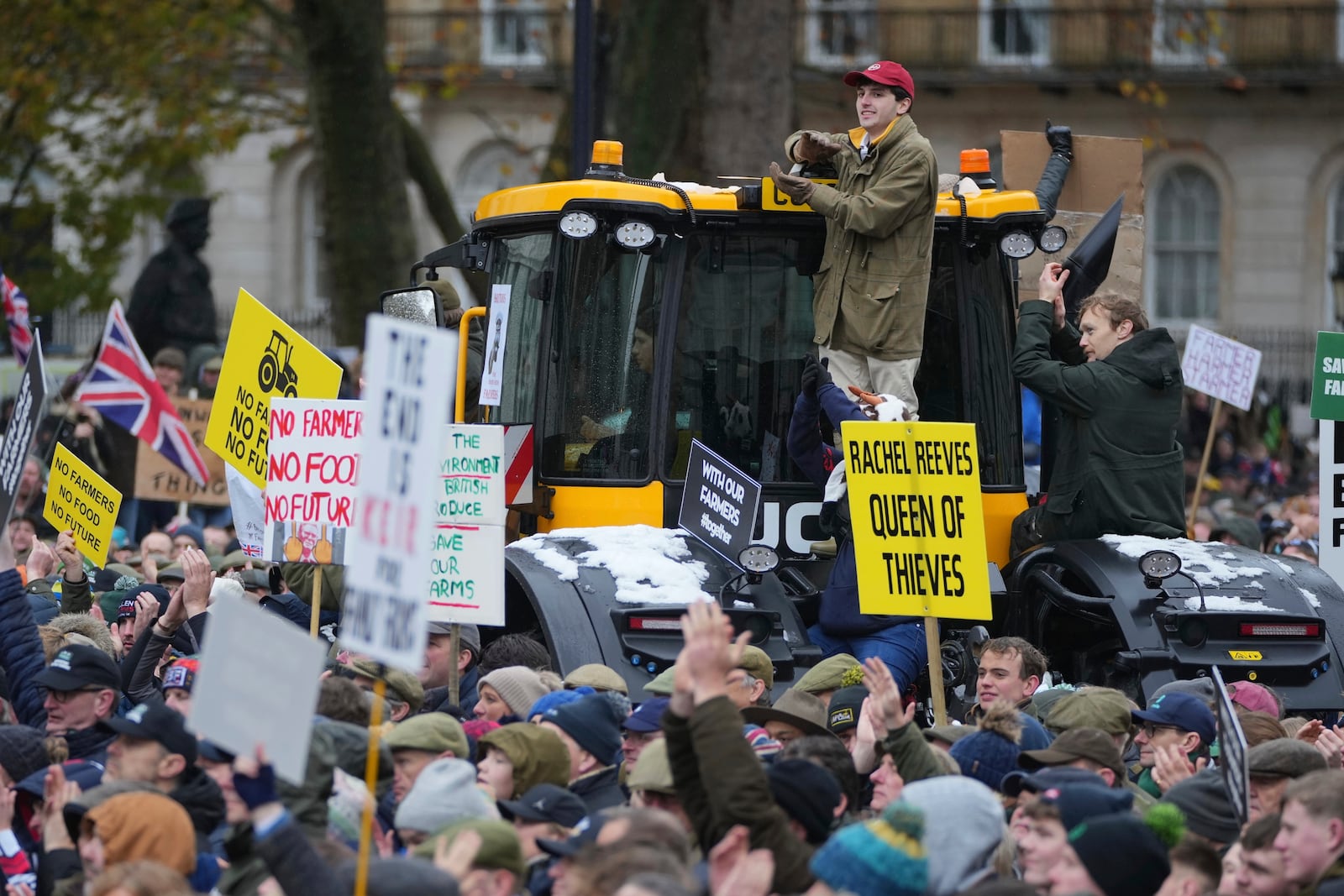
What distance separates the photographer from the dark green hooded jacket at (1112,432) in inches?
334

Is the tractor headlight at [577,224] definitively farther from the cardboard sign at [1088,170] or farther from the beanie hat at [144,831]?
the beanie hat at [144,831]

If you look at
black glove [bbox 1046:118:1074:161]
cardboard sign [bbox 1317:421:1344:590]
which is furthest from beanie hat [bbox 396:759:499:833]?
black glove [bbox 1046:118:1074:161]

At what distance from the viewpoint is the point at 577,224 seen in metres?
8.48

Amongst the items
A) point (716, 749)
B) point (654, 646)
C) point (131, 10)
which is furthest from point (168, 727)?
point (131, 10)

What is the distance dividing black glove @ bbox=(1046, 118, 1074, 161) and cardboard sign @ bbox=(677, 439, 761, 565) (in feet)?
9.67

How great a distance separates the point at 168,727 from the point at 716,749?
5.09ft

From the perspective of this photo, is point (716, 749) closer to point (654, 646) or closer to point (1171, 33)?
point (654, 646)

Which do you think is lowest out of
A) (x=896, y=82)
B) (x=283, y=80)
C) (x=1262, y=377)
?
(x=1262, y=377)

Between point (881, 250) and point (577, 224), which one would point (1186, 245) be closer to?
point (881, 250)

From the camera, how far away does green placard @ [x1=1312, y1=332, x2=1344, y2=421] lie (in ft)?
29.6

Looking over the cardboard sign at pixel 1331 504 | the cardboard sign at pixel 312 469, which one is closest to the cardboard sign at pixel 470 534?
the cardboard sign at pixel 312 469

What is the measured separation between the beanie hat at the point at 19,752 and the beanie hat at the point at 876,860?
105 inches

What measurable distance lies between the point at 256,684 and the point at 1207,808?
2821 mm

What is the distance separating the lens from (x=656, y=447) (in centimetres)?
857
